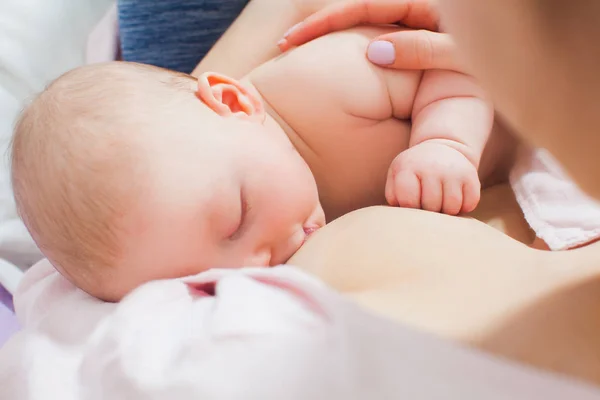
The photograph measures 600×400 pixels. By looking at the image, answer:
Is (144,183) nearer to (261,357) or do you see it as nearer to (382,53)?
(261,357)

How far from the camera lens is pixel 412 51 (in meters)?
0.79

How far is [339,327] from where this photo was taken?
43cm

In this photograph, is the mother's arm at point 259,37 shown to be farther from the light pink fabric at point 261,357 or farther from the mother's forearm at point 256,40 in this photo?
the light pink fabric at point 261,357

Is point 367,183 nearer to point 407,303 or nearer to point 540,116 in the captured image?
point 407,303

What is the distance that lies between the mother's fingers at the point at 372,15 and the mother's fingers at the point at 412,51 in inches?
2.9

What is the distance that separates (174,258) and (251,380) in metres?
0.22

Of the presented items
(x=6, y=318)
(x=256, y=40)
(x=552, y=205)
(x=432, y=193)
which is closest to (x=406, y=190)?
(x=432, y=193)

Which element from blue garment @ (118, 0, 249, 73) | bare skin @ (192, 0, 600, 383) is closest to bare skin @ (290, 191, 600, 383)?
bare skin @ (192, 0, 600, 383)

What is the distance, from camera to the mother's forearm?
1007mm

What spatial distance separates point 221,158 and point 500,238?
0.98ft

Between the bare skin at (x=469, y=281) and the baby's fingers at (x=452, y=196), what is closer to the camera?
the bare skin at (x=469, y=281)

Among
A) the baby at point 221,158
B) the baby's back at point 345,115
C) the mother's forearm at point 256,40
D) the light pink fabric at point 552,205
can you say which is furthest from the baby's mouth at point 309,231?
the mother's forearm at point 256,40

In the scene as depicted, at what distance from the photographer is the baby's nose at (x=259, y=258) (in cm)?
65

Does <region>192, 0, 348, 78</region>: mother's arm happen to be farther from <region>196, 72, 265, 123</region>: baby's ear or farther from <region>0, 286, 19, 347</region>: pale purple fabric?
<region>0, 286, 19, 347</region>: pale purple fabric
